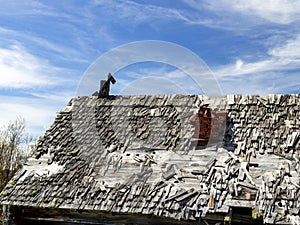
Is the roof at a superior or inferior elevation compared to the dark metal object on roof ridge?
inferior

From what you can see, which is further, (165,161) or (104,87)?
(104,87)

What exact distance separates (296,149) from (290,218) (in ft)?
8.05

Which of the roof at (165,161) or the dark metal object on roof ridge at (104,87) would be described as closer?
the roof at (165,161)

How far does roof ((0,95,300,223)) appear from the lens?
11.0 metres

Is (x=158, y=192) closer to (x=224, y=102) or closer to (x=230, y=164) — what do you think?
(x=230, y=164)

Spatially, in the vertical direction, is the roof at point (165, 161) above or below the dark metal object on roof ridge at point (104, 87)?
below

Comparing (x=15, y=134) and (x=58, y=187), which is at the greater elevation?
(x=15, y=134)

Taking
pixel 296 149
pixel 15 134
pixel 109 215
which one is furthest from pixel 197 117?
pixel 15 134

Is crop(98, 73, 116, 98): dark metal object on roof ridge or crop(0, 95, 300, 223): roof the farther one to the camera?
crop(98, 73, 116, 98): dark metal object on roof ridge

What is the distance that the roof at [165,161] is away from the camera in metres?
11.0

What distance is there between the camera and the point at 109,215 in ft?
40.2

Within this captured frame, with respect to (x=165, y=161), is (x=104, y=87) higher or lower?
higher

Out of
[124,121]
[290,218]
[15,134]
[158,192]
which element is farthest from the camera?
[15,134]

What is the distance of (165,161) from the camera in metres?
12.6
